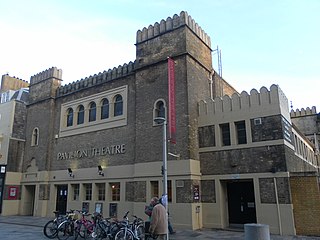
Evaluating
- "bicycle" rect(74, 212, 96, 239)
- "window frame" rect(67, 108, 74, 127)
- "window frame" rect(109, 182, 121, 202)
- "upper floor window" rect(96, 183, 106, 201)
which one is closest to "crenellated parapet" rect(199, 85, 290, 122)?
"window frame" rect(109, 182, 121, 202)

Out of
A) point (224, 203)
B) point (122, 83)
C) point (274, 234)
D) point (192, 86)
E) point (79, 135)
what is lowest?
point (274, 234)

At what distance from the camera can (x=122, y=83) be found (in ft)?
63.0

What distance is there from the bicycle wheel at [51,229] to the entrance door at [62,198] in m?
7.88

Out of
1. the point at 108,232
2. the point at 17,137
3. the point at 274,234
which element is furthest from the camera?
the point at 17,137

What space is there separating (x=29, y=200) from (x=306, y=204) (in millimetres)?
20140

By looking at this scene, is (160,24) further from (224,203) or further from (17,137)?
(17,137)

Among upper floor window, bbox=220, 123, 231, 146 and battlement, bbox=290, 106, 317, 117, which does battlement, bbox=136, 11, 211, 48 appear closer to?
upper floor window, bbox=220, 123, 231, 146

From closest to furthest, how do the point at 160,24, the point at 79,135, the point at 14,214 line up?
the point at 160,24
the point at 79,135
the point at 14,214

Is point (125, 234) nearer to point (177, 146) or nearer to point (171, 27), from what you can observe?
point (177, 146)

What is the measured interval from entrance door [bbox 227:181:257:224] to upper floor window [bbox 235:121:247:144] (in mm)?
2199

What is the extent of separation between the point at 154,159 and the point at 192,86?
179 inches

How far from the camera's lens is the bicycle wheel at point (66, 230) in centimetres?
1198

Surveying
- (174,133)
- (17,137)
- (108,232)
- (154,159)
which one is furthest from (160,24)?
(17,137)

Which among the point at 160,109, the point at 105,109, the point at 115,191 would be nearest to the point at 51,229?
the point at 115,191
